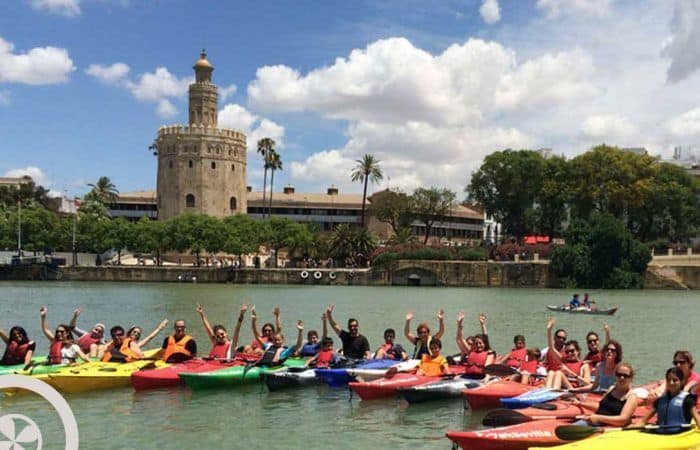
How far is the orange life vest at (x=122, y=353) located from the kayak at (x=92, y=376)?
1.20ft

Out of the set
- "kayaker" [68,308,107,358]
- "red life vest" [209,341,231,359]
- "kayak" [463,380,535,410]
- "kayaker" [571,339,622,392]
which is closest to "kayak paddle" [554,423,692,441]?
"kayaker" [571,339,622,392]

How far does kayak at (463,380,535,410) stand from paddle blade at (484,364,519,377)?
1.89 ft

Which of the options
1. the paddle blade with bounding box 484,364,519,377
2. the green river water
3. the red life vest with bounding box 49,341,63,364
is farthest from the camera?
the red life vest with bounding box 49,341,63,364

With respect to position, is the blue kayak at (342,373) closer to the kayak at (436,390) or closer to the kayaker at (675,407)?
the kayak at (436,390)

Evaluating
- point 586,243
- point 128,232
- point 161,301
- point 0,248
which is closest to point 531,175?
point 586,243

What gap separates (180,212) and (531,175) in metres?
44.6

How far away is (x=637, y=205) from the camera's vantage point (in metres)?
79.7

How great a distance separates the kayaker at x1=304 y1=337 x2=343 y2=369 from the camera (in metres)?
17.6

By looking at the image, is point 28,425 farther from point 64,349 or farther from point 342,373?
point 342,373

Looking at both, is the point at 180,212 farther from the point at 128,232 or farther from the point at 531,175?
the point at 531,175

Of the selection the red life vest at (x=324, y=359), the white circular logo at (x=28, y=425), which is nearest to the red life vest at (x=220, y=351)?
the red life vest at (x=324, y=359)

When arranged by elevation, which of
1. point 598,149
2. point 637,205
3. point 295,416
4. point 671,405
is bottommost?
point 295,416

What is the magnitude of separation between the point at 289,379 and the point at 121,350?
158 inches

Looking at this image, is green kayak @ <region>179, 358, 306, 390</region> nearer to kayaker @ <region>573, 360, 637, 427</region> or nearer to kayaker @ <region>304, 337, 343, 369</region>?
kayaker @ <region>304, 337, 343, 369</region>
